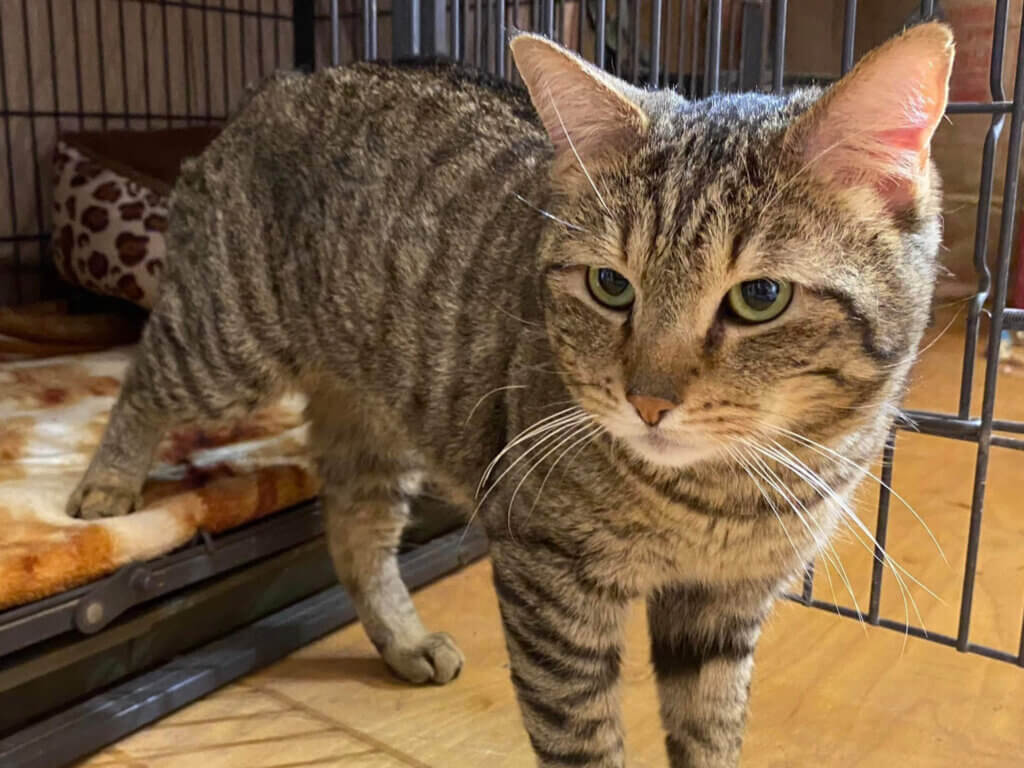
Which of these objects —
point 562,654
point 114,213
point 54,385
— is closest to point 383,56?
point 114,213

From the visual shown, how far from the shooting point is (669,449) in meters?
0.80

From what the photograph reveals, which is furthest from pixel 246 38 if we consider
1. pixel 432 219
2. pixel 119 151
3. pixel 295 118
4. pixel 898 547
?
pixel 898 547

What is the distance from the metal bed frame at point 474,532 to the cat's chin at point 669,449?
404 millimetres

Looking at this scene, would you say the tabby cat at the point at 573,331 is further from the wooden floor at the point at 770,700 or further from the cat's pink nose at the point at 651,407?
the wooden floor at the point at 770,700

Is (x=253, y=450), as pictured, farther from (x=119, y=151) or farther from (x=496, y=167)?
(x=119, y=151)

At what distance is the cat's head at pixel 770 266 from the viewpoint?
2.48 ft

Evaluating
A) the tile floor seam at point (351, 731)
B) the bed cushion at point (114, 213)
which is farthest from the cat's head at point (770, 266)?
the bed cushion at point (114, 213)

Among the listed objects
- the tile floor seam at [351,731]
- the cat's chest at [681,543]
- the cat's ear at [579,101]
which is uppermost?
the cat's ear at [579,101]

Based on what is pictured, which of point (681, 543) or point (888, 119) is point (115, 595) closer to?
point (681, 543)

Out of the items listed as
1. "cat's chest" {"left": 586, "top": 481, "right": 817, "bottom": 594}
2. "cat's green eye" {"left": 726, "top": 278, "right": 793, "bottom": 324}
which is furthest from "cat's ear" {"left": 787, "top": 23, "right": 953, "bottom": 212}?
"cat's chest" {"left": 586, "top": 481, "right": 817, "bottom": 594}

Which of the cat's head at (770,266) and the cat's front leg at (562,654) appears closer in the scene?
the cat's head at (770,266)

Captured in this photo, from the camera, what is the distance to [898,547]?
1787 mm

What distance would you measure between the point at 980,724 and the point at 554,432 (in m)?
0.84

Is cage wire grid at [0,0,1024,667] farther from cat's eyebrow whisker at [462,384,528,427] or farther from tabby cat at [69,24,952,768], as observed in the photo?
cat's eyebrow whisker at [462,384,528,427]
